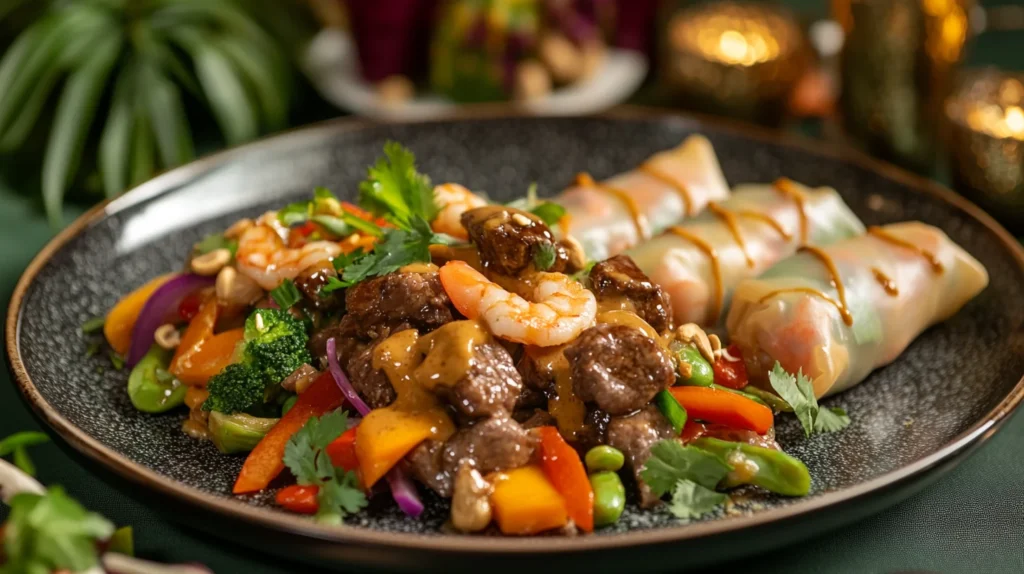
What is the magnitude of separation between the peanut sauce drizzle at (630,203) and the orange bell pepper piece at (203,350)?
1649 mm

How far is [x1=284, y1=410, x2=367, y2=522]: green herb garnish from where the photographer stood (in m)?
2.94

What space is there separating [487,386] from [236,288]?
115cm

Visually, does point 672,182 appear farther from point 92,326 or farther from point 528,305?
point 92,326

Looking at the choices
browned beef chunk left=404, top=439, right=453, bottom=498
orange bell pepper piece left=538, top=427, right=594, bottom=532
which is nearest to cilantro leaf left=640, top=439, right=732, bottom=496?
orange bell pepper piece left=538, top=427, right=594, bottom=532

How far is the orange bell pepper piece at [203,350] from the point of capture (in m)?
3.56

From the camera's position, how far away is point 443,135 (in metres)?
5.27

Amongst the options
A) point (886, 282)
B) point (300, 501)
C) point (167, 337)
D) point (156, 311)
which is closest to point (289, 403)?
point (300, 501)

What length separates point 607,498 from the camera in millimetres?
2953

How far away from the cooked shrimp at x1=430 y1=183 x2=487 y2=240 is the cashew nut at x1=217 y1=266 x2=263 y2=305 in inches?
26.9

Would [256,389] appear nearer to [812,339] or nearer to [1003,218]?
[812,339]

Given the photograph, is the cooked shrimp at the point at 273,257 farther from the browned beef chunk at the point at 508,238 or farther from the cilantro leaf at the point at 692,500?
the cilantro leaf at the point at 692,500

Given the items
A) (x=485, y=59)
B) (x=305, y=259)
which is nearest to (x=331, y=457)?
(x=305, y=259)

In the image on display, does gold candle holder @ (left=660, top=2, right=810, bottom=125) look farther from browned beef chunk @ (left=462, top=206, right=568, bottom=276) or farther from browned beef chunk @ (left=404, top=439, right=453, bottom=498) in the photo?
browned beef chunk @ (left=404, top=439, right=453, bottom=498)

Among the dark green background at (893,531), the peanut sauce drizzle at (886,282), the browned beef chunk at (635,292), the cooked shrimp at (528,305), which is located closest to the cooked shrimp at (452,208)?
Result: the cooked shrimp at (528,305)
